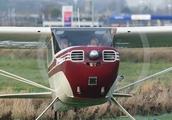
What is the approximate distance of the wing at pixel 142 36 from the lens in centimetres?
1425

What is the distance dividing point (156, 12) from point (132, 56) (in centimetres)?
9771

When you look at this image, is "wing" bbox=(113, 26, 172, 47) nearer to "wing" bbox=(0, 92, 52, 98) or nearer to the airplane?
the airplane

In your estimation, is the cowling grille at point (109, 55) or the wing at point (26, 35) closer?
the cowling grille at point (109, 55)

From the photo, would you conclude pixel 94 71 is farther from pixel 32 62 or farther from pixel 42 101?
pixel 32 62

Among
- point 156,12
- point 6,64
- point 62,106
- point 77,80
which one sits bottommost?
point 156,12

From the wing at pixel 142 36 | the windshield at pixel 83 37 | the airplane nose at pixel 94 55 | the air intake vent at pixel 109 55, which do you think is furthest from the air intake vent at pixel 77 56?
the wing at pixel 142 36

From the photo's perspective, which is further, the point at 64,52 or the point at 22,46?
the point at 22,46

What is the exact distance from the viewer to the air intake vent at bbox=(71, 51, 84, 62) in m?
11.3

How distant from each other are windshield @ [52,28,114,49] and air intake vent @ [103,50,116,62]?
974mm

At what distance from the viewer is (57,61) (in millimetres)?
12547

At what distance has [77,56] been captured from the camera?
1135 cm

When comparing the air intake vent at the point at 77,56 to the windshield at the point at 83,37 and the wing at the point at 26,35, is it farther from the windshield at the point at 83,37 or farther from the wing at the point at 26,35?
the wing at the point at 26,35

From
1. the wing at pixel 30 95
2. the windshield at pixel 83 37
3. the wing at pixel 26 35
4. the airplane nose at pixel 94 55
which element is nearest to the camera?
the airplane nose at pixel 94 55

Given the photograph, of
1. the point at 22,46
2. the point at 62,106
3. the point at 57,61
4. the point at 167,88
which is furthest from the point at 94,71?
the point at 167,88
